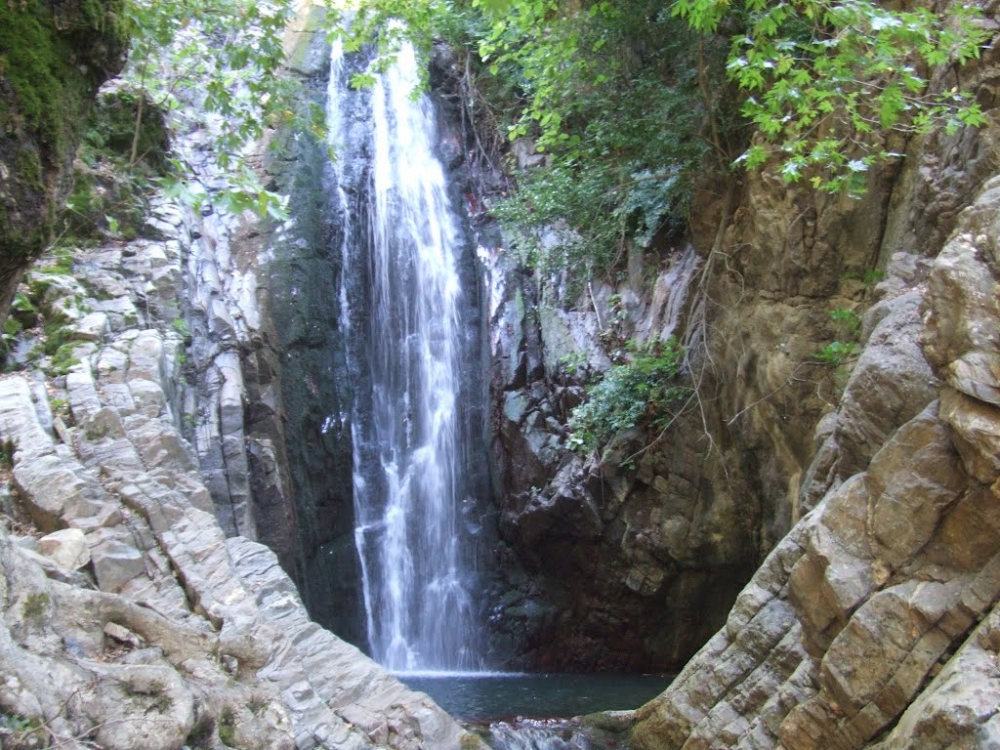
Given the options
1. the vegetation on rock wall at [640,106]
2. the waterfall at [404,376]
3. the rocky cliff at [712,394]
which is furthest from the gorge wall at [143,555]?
the rocky cliff at [712,394]

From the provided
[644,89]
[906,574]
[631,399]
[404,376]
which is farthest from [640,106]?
[404,376]

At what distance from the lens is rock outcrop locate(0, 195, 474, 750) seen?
13.5ft

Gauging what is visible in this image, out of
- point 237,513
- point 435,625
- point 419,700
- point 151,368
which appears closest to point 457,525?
point 435,625

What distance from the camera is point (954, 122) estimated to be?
674 centimetres

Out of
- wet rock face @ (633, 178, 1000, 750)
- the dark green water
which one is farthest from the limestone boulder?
the dark green water

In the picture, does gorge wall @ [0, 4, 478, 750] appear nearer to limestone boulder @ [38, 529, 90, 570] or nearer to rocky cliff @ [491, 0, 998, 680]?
limestone boulder @ [38, 529, 90, 570]

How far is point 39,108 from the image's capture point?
4215 mm

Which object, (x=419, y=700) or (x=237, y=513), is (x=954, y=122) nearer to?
(x=419, y=700)

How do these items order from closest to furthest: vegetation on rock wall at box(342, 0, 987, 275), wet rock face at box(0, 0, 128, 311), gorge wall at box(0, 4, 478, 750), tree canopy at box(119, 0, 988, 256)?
wet rock face at box(0, 0, 128, 311)
gorge wall at box(0, 4, 478, 750)
tree canopy at box(119, 0, 988, 256)
vegetation on rock wall at box(342, 0, 987, 275)

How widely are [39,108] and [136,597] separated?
3512 millimetres

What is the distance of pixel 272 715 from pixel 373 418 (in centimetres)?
1203

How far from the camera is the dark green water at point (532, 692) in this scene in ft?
37.9

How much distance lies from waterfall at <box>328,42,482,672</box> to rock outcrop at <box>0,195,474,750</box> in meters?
6.65

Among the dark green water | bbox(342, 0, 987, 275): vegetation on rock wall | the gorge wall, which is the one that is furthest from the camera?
the dark green water
